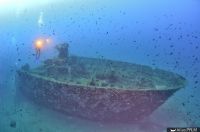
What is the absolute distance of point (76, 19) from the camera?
16.5ft

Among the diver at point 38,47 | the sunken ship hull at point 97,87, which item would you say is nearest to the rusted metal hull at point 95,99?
the sunken ship hull at point 97,87

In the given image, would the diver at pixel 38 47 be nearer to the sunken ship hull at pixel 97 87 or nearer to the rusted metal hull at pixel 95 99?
the sunken ship hull at pixel 97 87

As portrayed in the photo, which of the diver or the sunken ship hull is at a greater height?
the diver

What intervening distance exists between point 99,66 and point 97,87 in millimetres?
792

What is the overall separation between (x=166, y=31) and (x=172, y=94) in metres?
1.16

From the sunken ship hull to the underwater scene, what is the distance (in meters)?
0.01

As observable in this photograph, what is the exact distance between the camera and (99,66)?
4.98 meters

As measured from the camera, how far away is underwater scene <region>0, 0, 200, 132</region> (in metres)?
4.45

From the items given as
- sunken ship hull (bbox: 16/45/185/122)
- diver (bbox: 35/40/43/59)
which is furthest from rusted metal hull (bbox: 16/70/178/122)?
diver (bbox: 35/40/43/59)

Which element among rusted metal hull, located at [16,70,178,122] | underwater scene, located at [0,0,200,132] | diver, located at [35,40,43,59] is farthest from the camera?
diver, located at [35,40,43,59]

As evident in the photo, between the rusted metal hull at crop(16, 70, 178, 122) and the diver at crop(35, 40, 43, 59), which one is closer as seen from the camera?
the rusted metal hull at crop(16, 70, 178, 122)

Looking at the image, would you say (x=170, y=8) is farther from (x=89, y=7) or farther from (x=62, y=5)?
(x=62, y=5)

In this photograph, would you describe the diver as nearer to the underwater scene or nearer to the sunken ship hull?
the underwater scene

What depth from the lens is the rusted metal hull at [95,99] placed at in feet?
14.1
